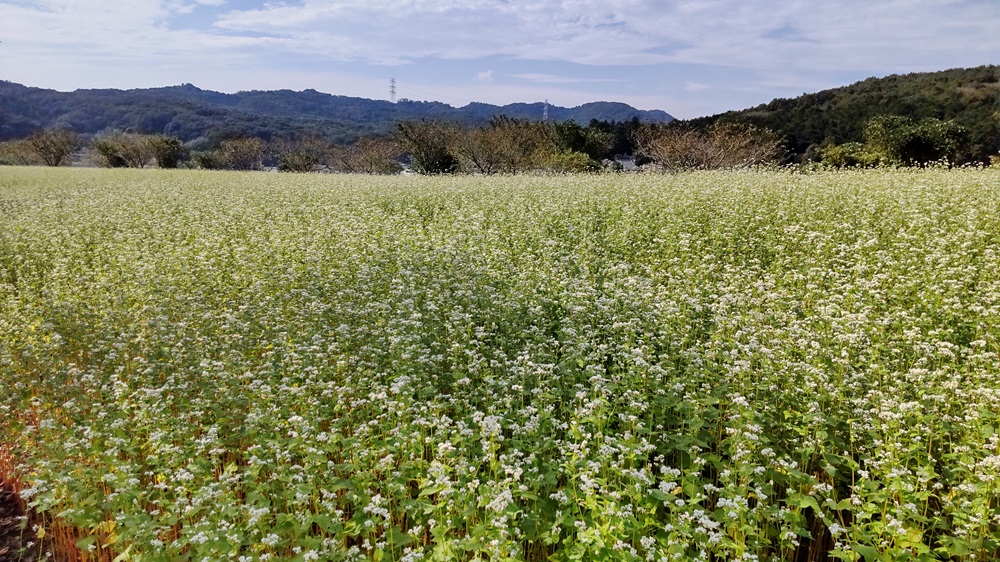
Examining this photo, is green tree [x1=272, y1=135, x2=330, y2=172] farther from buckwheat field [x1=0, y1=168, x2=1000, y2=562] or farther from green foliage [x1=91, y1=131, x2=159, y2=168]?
buckwheat field [x1=0, y1=168, x2=1000, y2=562]

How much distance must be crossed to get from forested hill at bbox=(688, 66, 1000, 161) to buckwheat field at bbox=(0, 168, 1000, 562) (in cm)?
5159

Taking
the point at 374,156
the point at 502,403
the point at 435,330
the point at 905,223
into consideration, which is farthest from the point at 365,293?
the point at 374,156

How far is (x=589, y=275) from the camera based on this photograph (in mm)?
9000

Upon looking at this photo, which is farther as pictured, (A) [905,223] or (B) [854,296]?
(A) [905,223]

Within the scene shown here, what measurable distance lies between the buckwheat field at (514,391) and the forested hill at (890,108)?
169 ft

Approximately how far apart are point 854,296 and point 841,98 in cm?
7792

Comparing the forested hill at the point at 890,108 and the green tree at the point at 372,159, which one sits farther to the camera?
the green tree at the point at 372,159

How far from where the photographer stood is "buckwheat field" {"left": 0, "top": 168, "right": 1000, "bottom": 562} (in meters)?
3.67

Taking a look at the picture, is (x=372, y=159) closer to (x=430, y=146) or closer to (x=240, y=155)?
(x=430, y=146)

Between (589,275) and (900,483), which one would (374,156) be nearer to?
(589,275)

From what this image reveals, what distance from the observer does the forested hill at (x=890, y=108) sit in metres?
51.7

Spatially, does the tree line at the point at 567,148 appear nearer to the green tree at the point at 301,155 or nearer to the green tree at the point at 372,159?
the green tree at the point at 372,159

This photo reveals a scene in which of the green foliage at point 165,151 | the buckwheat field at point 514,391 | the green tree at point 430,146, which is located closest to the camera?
the buckwheat field at point 514,391

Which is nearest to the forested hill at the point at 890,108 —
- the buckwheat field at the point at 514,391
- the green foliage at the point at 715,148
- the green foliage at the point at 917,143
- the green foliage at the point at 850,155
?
the green foliage at the point at 715,148
